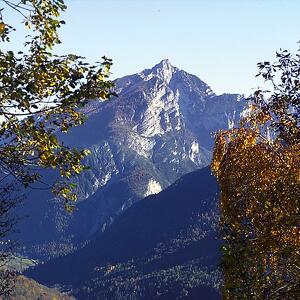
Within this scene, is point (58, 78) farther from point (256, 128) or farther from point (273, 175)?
point (256, 128)

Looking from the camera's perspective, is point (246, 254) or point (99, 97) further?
Result: point (246, 254)

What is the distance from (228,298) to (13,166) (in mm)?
11688

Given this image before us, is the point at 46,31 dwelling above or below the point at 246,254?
above

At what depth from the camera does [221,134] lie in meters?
25.8

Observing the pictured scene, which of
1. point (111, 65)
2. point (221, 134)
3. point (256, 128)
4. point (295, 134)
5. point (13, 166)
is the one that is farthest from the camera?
point (221, 134)

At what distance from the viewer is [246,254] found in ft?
54.1

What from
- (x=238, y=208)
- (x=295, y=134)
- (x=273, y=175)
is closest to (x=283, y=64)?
(x=295, y=134)

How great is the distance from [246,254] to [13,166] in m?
7.92

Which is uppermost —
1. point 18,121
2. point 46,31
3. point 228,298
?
point 46,31

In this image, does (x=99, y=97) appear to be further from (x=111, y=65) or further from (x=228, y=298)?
(x=228, y=298)

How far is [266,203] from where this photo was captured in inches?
658

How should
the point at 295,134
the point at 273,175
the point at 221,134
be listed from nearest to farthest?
the point at 295,134
the point at 273,175
the point at 221,134

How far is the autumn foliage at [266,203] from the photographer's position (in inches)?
673

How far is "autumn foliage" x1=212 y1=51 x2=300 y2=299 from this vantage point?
56.1 ft
